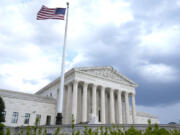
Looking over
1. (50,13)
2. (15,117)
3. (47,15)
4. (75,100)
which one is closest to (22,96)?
(15,117)

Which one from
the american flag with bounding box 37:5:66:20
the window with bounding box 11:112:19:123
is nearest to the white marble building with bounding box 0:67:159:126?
the window with bounding box 11:112:19:123

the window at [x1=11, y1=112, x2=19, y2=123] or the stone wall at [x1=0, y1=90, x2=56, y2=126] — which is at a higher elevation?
the stone wall at [x1=0, y1=90, x2=56, y2=126]

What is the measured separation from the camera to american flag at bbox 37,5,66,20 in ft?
86.9

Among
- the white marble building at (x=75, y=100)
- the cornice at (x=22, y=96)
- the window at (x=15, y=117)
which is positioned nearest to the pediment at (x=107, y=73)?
the white marble building at (x=75, y=100)

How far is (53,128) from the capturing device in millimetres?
21938

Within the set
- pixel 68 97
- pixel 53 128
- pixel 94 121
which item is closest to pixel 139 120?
pixel 68 97

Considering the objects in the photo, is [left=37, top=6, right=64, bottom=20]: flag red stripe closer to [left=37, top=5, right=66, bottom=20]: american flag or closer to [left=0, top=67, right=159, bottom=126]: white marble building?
[left=37, top=5, right=66, bottom=20]: american flag

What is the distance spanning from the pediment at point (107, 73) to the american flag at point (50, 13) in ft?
74.5

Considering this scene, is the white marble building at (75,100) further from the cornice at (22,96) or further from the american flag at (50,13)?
A: the american flag at (50,13)

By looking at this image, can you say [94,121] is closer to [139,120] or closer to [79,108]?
[79,108]

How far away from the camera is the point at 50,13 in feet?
87.8

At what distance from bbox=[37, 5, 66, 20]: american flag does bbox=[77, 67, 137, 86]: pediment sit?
22.7 metres

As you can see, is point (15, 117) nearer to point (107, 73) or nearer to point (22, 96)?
point (22, 96)

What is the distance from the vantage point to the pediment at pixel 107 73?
5050cm
